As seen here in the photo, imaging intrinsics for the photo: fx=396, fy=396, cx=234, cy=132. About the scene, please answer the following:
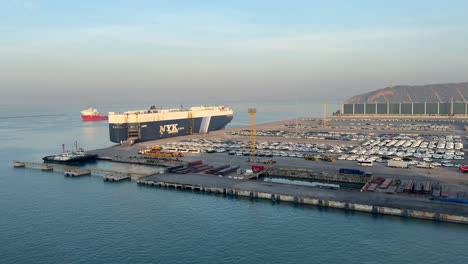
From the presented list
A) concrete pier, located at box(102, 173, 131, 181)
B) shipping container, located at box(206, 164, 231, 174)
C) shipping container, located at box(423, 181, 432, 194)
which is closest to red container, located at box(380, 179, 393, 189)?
shipping container, located at box(423, 181, 432, 194)

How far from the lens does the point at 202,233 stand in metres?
19.3

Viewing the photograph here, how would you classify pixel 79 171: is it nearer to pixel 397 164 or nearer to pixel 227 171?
pixel 227 171

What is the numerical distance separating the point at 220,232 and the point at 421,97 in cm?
15428

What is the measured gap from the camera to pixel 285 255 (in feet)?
55.2

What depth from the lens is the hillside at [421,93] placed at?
150 meters

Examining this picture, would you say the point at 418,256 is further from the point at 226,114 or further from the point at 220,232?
the point at 226,114

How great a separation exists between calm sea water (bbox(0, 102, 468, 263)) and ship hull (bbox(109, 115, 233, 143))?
24509 mm

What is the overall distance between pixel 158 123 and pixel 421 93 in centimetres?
13472

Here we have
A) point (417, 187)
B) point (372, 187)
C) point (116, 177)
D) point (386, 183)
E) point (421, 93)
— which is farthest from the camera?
point (421, 93)

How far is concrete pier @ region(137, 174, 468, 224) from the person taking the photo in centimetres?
2041

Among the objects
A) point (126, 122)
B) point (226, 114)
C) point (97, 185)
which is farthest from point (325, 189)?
point (226, 114)

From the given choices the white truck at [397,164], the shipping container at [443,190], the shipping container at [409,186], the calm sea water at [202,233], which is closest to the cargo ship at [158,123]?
the calm sea water at [202,233]

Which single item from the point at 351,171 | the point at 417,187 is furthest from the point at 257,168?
the point at 417,187

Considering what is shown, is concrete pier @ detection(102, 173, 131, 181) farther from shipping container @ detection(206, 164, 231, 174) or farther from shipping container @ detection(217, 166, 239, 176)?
shipping container @ detection(217, 166, 239, 176)
